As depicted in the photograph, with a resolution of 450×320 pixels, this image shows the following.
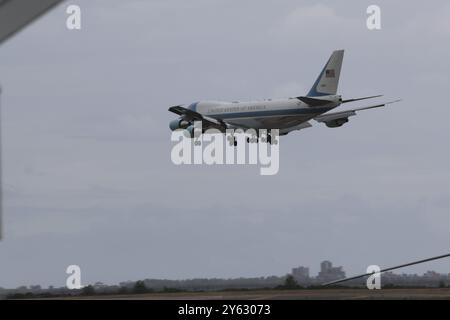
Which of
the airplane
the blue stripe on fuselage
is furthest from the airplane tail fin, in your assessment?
the blue stripe on fuselage

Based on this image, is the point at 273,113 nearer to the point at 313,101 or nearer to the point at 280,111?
the point at 280,111

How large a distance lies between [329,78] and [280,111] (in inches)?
294

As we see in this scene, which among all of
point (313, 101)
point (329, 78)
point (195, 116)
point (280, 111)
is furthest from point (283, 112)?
point (195, 116)

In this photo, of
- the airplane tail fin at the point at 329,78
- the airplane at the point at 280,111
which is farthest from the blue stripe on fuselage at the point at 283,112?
the airplane tail fin at the point at 329,78

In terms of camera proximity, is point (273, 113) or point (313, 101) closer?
point (313, 101)

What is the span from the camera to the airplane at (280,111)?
57375 millimetres

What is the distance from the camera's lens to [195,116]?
63250 mm

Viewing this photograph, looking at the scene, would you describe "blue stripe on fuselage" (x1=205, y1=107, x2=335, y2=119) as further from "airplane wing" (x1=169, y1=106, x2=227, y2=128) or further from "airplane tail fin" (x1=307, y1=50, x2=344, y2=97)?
"airplane tail fin" (x1=307, y1=50, x2=344, y2=97)

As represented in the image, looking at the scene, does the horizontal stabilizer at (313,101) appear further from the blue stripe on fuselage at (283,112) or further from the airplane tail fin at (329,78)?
the airplane tail fin at (329,78)

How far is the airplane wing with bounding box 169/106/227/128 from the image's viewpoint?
206ft
